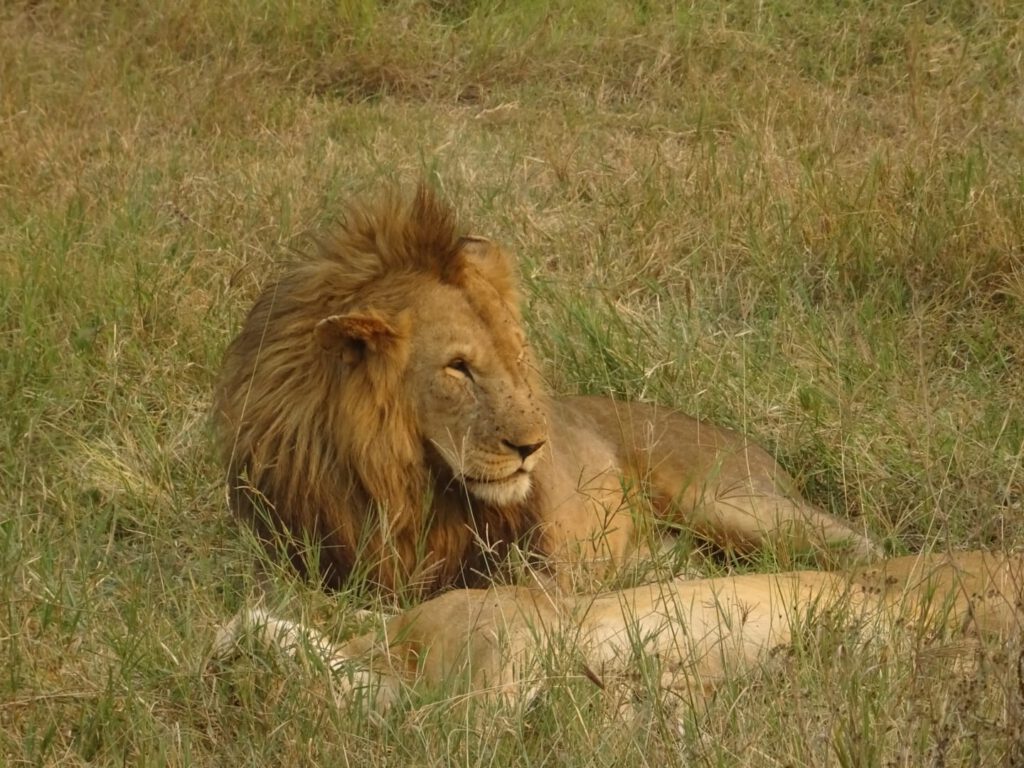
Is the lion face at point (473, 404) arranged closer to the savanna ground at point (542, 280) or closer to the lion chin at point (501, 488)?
the lion chin at point (501, 488)

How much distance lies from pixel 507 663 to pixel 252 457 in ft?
3.52

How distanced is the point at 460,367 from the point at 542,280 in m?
1.58

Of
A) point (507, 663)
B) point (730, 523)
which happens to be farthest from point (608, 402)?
point (507, 663)

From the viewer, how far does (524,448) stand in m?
3.67

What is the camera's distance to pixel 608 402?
4535 millimetres

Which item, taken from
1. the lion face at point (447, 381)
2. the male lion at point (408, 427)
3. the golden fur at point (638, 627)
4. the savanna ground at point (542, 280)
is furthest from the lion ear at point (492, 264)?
the golden fur at point (638, 627)

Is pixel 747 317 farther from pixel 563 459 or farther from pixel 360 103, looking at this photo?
pixel 360 103

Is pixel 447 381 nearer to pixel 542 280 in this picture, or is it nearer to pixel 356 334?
pixel 356 334

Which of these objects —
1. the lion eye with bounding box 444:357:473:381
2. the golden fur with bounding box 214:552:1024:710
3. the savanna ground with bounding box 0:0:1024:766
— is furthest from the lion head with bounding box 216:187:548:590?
the golden fur with bounding box 214:552:1024:710

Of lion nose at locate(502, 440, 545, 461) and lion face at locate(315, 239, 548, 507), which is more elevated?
lion face at locate(315, 239, 548, 507)

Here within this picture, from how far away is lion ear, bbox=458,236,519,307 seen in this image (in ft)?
13.1

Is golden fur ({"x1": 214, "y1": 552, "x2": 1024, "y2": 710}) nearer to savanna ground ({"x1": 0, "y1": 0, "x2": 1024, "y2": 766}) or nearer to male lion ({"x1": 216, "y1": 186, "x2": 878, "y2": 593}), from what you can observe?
savanna ground ({"x1": 0, "y1": 0, "x2": 1024, "y2": 766})

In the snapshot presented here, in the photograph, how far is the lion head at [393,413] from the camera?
12.2 feet

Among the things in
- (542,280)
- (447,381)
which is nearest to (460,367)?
(447,381)
